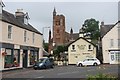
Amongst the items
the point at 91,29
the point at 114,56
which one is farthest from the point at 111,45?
the point at 91,29

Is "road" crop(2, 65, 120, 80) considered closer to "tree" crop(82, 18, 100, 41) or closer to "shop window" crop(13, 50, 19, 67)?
"shop window" crop(13, 50, 19, 67)

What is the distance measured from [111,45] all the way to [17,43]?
98.7 feet

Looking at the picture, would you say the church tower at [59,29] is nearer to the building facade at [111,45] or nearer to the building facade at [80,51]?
the building facade at [80,51]

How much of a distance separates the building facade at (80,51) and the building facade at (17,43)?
697 inches

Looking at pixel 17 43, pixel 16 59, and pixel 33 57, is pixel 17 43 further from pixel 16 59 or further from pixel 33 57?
pixel 33 57

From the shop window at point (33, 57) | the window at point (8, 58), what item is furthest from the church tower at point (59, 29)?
the window at point (8, 58)

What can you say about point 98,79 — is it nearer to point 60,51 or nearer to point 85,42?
point 85,42

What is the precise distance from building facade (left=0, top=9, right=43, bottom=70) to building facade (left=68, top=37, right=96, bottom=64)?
58.1 feet

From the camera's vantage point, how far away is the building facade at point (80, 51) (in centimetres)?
6806

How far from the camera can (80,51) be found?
69.1m

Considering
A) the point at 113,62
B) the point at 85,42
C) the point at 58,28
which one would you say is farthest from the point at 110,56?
the point at 58,28

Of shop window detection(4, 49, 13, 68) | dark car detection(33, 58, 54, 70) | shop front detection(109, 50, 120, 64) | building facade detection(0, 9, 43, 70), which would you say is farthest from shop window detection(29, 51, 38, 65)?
shop front detection(109, 50, 120, 64)

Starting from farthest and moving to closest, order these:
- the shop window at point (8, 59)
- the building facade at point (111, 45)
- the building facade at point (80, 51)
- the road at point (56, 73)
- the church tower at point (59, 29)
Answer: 1. the church tower at point (59, 29)
2. the building facade at point (80, 51)
3. the building facade at point (111, 45)
4. the shop window at point (8, 59)
5. the road at point (56, 73)

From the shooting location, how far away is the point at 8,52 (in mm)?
36938
